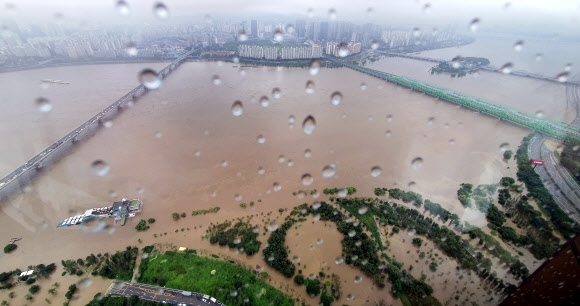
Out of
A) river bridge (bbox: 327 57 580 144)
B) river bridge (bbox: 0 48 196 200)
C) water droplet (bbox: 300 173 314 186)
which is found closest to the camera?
river bridge (bbox: 0 48 196 200)

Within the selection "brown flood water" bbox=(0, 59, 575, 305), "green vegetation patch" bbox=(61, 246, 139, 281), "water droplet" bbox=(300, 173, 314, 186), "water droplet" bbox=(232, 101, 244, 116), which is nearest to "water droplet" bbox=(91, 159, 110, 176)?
"brown flood water" bbox=(0, 59, 575, 305)

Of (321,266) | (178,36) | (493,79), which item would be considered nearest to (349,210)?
(321,266)

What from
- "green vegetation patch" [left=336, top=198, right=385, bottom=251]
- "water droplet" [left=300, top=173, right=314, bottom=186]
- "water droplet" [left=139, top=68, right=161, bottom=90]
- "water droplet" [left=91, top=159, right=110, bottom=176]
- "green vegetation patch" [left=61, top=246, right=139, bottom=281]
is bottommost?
"green vegetation patch" [left=61, top=246, right=139, bottom=281]

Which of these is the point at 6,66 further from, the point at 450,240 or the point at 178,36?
the point at 450,240

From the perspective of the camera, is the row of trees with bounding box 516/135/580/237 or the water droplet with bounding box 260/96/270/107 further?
the water droplet with bounding box 260/96/270/107

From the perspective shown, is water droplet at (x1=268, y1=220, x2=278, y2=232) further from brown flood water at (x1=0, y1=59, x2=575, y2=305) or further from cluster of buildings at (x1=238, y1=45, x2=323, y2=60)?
cluster of buildings at (x1=238, y1=45, x2=323, y2=60)
